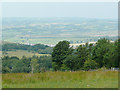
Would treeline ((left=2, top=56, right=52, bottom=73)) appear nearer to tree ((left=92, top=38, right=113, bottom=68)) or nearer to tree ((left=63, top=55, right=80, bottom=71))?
Result: tree ((left=63, top=55, right=80, bottom=71))

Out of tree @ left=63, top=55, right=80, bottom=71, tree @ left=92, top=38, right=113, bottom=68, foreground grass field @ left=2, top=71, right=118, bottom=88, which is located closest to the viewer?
foreground grass field @ left=2, top=71, right=118, bottom=88

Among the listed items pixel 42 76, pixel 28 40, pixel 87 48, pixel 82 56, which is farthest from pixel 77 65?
pixel 28 40

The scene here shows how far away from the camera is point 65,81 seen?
8.68 m

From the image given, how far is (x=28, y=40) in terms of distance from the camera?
408ft

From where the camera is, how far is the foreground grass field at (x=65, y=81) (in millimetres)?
8070

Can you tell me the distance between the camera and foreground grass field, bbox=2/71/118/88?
8070 mm

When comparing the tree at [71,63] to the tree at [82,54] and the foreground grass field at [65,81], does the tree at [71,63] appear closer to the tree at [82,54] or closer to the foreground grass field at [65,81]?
the tree at [82,54]

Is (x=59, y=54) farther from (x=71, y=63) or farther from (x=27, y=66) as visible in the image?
(x=27, y=66)

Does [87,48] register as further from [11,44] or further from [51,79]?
[11,44]

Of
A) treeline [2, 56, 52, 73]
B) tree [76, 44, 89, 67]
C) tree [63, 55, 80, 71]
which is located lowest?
treeline [2, 56, 52, 73]

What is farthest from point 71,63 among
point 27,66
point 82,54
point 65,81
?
point 65,81

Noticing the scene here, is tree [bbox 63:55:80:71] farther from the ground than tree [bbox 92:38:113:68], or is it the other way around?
tree [bbox 92:38:113:68]

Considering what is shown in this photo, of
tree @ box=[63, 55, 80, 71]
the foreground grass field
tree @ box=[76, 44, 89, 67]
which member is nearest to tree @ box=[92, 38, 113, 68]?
the foreground grass field

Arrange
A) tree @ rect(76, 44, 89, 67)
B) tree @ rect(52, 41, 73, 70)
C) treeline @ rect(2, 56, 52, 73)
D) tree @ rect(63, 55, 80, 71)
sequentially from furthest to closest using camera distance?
treeline @ rect(2, 56, 52, 73)
tree @ rect(52, 41, 73, 70)
tree @ rect(76, 44, 89, 67)
tree @ rect(63, 55, 80, 71)
